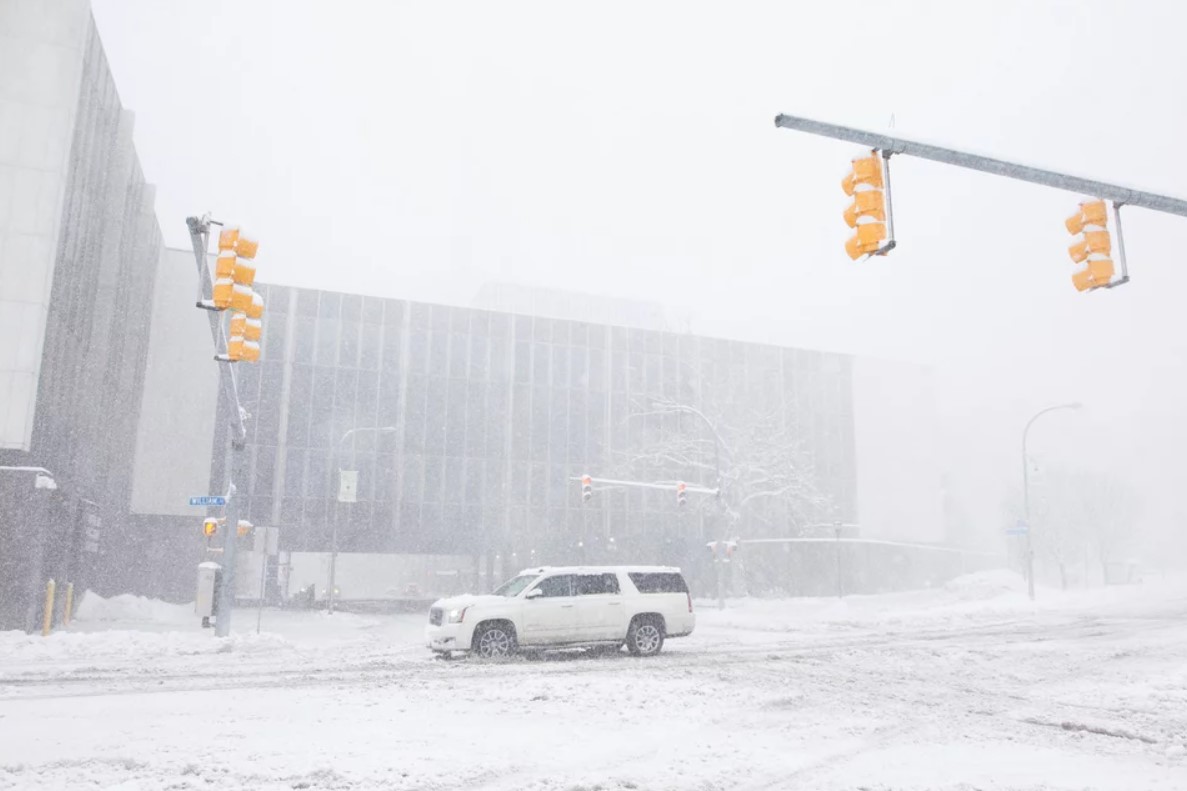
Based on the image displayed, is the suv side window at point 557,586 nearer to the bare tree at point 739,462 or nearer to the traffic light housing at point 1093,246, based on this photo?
the traffic light housing at point 1093,246

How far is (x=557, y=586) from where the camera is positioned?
17.7 meters

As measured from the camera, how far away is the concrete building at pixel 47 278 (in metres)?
22.8

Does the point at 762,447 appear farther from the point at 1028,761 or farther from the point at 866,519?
the point at 1028,761

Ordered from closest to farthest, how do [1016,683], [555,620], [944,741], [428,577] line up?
[944,741]
[1016,683]
[555,620]
[428,577]

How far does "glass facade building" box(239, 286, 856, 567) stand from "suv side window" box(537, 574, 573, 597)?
112ft

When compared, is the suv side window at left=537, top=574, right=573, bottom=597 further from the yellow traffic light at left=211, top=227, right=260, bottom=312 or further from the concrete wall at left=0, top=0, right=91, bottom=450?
the concrete wall at left=0, top=0, right=91, bottom=450

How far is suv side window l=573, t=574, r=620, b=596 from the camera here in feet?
58.5

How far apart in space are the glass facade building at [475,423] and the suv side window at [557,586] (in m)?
34.3

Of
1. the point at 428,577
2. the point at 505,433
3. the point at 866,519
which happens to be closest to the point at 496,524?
the point at 505,433

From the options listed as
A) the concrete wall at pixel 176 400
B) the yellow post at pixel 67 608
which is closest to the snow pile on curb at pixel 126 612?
the yellow post at pixel 67 608

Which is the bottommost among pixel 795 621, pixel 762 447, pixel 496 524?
pixel 795 621

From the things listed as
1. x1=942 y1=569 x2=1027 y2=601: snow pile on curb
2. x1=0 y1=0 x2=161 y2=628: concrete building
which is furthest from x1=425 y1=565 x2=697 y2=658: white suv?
x1=942 y1=569 x2=1027 y2=601: snow pile on curb

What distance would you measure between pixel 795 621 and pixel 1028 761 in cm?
2150

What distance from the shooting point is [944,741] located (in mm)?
9367
